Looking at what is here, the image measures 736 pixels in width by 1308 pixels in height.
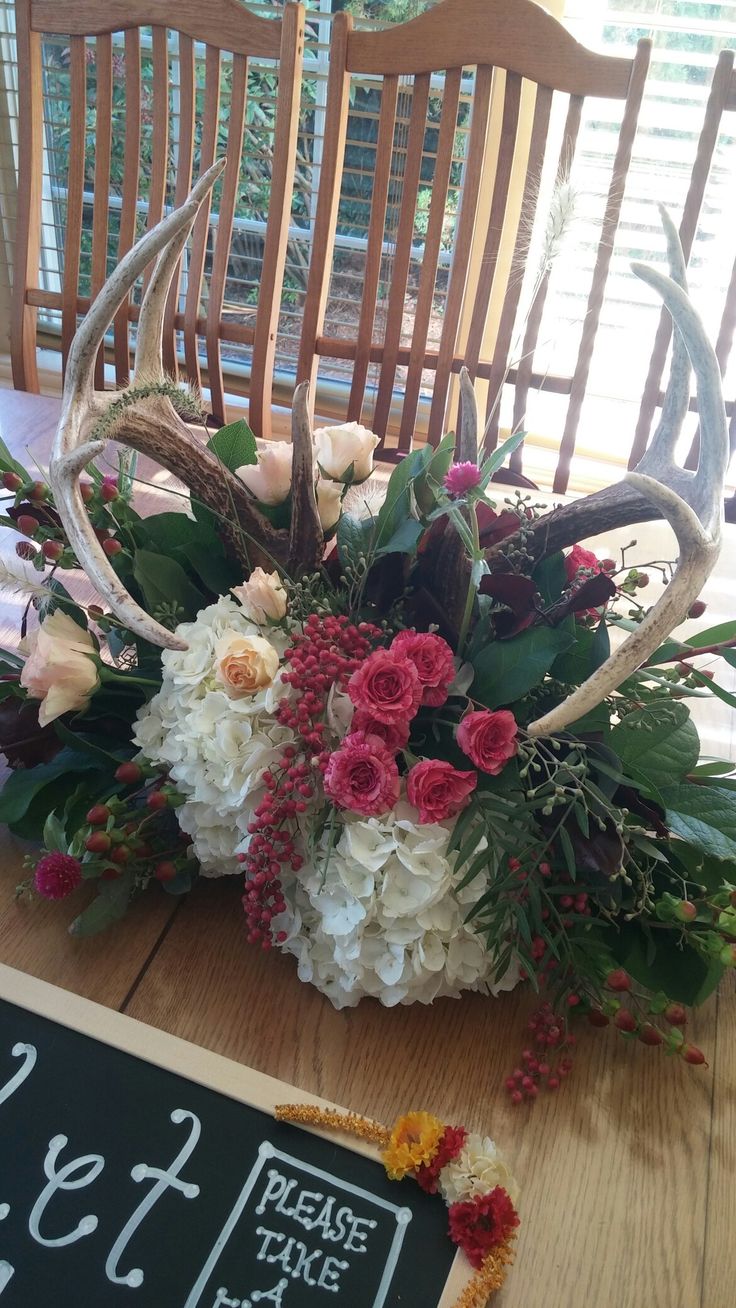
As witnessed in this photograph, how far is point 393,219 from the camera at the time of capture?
242 centimetres

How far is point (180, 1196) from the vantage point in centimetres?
51

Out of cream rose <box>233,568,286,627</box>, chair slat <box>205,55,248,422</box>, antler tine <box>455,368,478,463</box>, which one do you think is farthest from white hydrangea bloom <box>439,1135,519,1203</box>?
chair slat <box>205,55,248,422</box>

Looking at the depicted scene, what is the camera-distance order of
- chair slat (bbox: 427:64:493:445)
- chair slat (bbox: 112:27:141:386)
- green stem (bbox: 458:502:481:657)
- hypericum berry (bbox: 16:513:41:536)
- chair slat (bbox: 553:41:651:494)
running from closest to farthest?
green stem (bbox: 458:502:481:657) < hypericum berry (bbox: 16:513:41:536) < chair slat (bbox: 553:41:651:494) < chair slat (bbox: 427:64:493:445) < chair slat (bbox: 112:27:141:386)

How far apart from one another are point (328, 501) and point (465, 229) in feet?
3.15

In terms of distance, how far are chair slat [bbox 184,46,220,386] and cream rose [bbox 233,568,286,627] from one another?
874 mm

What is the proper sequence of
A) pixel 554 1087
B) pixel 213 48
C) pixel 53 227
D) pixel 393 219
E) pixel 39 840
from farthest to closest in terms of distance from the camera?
pixel 53 227 → pixel 393 219 → pixel 213 48 → pixel 39 840 → pixel 554 1087

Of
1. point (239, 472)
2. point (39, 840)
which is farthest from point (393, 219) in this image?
point (39, 840)

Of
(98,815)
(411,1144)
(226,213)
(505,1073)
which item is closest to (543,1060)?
(505,1073)

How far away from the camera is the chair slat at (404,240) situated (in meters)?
1.43

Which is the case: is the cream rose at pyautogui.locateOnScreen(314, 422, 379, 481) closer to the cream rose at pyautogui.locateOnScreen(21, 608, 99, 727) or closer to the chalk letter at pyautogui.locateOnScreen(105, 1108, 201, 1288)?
the cream rose at pyautogui.locateOnScreen(21, 608, 99, 727)

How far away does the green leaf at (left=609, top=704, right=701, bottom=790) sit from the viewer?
24.7 inches

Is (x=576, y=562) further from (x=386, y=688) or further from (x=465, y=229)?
(x=465, y=229)

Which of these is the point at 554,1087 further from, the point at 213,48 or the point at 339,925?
the point at 213,48

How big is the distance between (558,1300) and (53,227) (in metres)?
2.91
